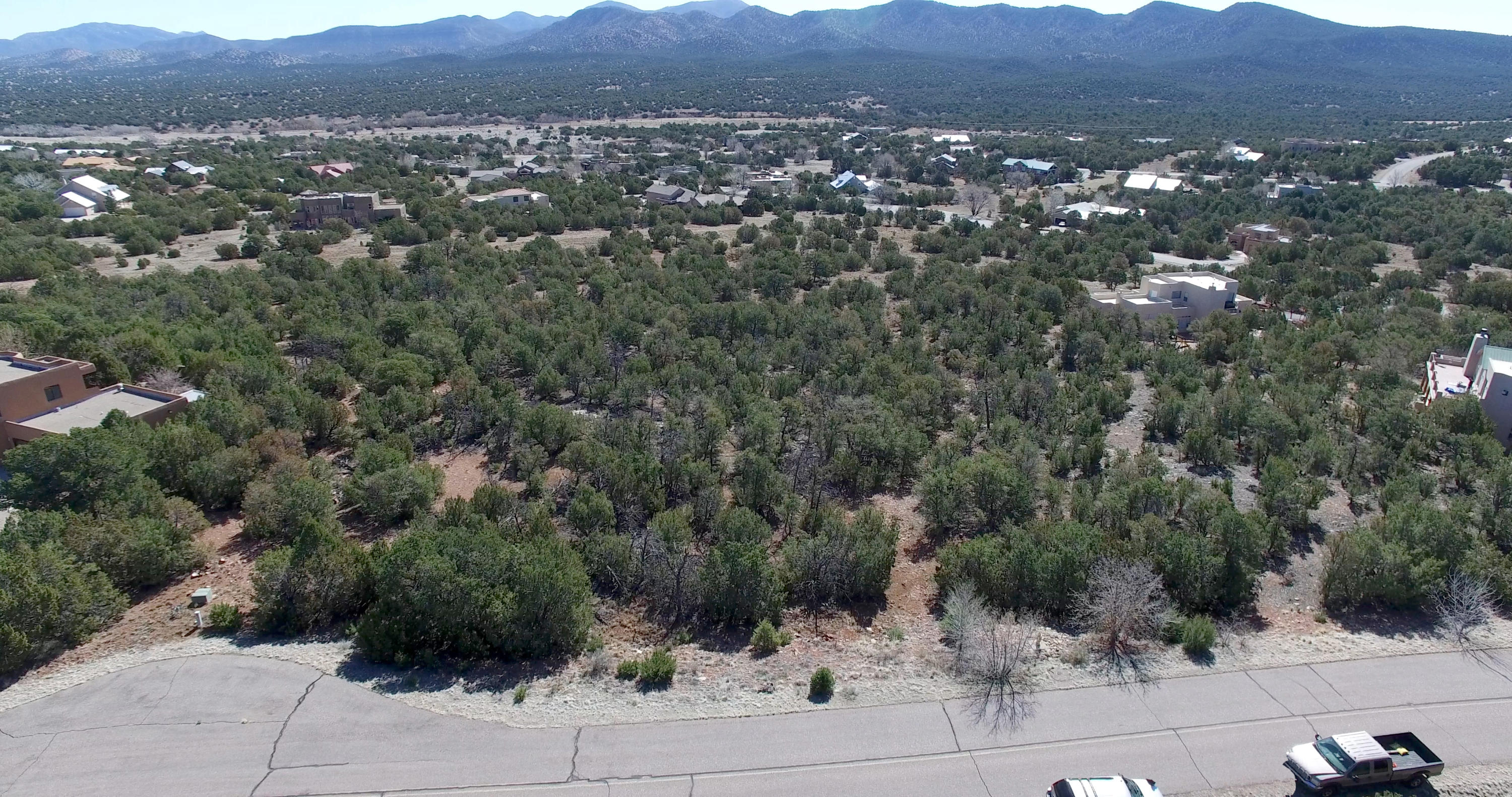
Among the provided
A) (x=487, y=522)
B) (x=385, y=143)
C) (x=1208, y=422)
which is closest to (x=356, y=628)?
(x=487, y=522)

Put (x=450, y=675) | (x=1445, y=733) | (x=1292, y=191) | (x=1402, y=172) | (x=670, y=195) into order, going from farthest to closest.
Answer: (x=1402, y=172) < (x=1292, y=191) < (x=670, y=195) < (x=450, y=675) < (x=1445, y=733)

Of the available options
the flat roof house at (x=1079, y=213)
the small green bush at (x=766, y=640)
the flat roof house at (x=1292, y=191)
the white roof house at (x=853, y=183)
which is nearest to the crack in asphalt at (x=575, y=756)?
the small green bush at (x=766, y=640)

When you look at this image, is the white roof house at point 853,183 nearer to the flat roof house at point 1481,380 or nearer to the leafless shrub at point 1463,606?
the flat roof house at point 1481,380

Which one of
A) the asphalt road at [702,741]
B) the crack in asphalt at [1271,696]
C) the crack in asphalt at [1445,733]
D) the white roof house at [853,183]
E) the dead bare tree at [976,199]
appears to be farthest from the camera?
the white roof house at [853,183]

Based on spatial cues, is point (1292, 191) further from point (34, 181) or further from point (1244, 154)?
point (34, 181)

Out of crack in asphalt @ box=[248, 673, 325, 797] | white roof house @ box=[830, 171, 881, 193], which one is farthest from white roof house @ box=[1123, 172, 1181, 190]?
crack in asphalt @ box=[248, 673, 325, 797]

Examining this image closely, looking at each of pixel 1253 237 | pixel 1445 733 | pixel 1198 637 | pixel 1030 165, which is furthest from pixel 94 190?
pixel 1030 165
